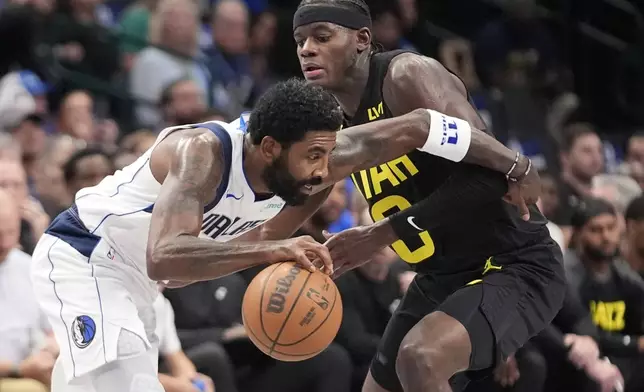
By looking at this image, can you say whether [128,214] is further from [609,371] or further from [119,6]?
[119,6]

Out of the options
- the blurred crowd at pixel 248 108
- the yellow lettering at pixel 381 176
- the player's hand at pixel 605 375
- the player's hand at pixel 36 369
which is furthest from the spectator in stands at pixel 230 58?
the yellow lettering at pixel 381 176

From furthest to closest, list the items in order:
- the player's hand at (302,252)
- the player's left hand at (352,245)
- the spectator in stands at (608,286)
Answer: the spectator in stands at (608,286) < the player's left hand at (352,245) < the player's hand at (302,252)

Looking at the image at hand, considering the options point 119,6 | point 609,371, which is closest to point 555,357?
point 609,371

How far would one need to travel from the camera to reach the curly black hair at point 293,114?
4309 mm

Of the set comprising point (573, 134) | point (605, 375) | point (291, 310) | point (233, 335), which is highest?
point (291, 310)

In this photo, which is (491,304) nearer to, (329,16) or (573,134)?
(329,16)

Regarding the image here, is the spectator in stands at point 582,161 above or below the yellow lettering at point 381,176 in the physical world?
below

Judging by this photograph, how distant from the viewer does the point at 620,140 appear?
41.4ft

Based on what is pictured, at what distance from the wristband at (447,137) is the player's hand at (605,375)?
3.39 meters

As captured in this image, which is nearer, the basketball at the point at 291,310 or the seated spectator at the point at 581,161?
the basketball at the point at 291,310

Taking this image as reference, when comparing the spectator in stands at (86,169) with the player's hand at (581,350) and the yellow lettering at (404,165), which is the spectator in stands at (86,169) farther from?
the player's hand at (581,350)

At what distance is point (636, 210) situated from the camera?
887cm

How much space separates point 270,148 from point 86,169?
3315 mm

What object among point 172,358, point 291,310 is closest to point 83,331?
point 291,310
